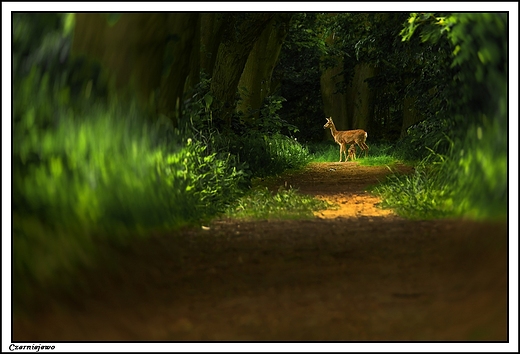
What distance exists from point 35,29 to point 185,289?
2521 mm

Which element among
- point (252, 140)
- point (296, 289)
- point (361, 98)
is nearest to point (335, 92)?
point (361, 98)

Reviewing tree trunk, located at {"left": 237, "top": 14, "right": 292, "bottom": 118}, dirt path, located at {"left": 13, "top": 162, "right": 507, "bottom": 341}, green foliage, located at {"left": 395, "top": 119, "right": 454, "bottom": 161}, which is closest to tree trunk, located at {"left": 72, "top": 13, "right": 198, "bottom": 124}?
dirt path, located at {"left": 13, "top": 162, "right": 507, "bottom": 341}

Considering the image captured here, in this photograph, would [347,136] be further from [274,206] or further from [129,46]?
[129,46]

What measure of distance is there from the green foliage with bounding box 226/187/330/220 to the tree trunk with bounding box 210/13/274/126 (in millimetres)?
4970

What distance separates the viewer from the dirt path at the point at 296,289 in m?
5.80

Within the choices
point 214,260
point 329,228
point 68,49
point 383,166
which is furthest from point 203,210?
point 383,166

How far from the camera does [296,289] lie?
7.04 m

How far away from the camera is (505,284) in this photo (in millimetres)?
6016

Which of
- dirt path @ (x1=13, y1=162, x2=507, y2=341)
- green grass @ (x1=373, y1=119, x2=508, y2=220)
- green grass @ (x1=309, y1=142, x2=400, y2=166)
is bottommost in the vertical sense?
green grass @ (x1=309, y1=142, x2=400, y2=166)

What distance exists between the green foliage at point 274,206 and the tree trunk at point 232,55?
497 centimetres

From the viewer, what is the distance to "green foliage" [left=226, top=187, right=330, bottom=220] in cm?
1130

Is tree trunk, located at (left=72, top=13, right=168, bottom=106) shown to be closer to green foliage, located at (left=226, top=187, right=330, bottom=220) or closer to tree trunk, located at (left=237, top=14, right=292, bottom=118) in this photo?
green foliage, located at (left=226, top=187, right=330, bottom=220)

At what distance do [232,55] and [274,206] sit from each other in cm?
680

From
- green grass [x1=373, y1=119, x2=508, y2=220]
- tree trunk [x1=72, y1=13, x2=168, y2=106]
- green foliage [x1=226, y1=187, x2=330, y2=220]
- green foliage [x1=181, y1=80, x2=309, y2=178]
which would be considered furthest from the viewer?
green foliage [x1=181, y1=80, x2=309, y2=178]
